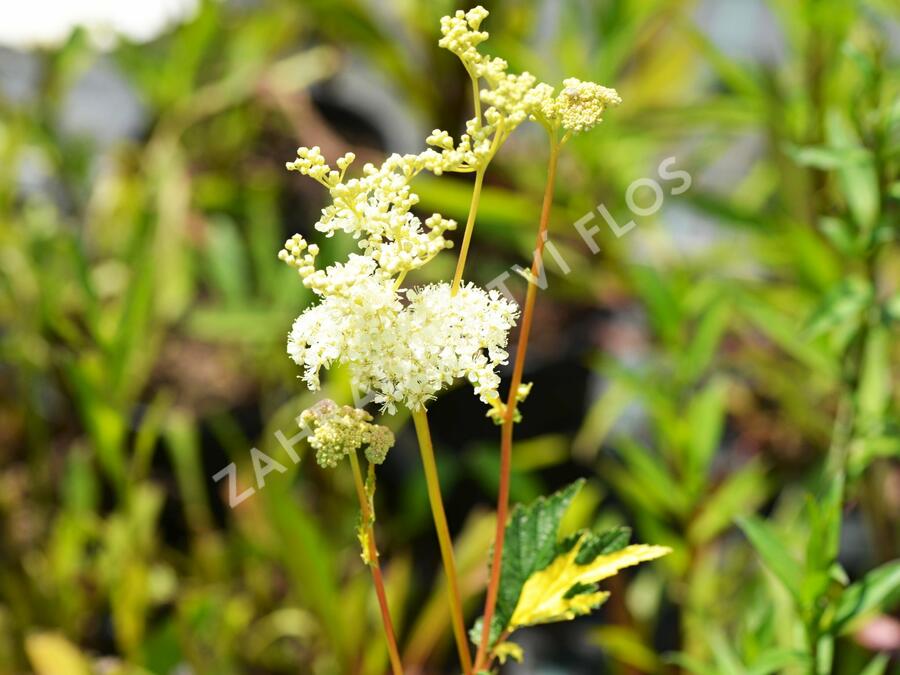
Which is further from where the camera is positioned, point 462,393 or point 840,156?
point 462,393

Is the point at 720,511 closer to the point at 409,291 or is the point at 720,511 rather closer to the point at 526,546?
the point at 526,546

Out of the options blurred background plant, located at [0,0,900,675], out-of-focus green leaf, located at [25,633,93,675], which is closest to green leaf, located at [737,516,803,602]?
blurred background plant, located at [0,0,900,675]

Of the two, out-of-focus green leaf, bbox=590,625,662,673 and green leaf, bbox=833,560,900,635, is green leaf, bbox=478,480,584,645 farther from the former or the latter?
out-of-focus green leaf, bbox=590,625,662,673

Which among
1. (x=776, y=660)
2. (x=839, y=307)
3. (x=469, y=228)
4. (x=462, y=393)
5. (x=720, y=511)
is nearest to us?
(x=469, y=228)

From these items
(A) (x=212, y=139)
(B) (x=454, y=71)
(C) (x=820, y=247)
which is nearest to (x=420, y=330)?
(C) (x=820, y=247)

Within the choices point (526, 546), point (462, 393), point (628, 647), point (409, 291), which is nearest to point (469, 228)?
point (409, 291)

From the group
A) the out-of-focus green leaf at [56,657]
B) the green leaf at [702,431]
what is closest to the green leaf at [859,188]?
the green leaf at [702,431]
